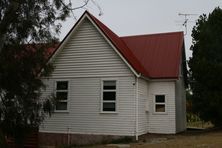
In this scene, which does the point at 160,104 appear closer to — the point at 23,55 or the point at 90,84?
the point at 90,84

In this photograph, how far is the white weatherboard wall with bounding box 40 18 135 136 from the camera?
2114 cm

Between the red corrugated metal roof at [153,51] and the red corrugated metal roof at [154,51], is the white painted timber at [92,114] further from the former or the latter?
the red corrugated metal roof at [154,51]

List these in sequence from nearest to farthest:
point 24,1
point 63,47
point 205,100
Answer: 1. point 24,1
2. point 63,47
3. point 205,100

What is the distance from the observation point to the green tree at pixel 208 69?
24.4 m

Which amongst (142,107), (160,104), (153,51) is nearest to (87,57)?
(142,107)

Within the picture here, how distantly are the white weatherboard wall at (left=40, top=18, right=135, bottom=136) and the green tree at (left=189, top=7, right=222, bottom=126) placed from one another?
644cm

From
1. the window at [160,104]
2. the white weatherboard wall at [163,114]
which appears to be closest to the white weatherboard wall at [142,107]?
the white weatherboard wall at [163,114]

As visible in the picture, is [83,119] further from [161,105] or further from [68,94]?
[161,105]

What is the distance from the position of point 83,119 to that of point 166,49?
8.45 m

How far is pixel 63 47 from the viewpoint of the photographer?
23.2m

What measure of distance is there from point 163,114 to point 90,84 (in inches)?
212

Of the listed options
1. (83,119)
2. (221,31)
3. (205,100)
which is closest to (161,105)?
(205,100)

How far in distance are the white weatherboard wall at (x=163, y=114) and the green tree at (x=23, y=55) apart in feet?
28.9

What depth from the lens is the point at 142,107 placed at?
885 inches
